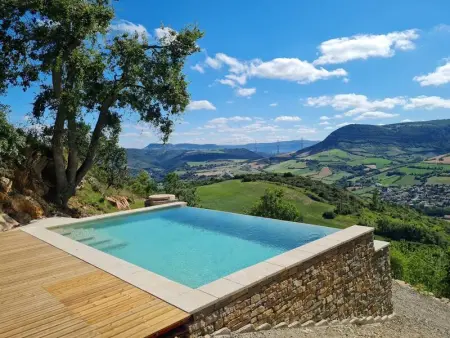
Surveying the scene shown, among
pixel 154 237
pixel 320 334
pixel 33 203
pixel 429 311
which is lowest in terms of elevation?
pixel 429 311

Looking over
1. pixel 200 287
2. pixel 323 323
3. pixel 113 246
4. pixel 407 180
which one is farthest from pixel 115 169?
pixel 407 180

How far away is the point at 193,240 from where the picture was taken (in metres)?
9.78

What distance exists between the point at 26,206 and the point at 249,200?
197 ft

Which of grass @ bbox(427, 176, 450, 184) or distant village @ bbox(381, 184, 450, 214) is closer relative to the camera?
distant village @ bbox(381, 184, 450, 214)

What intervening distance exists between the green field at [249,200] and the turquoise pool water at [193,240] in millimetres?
48379

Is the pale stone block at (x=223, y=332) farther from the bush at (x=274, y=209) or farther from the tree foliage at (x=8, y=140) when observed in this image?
the bush at (x=274, y=209)

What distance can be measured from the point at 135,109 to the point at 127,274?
10.1 metres

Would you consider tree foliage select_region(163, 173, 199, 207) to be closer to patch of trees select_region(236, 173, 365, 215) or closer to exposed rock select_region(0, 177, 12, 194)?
exposed rock select_region(0, 177, 12, 194)

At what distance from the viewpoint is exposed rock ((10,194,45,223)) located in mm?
11404

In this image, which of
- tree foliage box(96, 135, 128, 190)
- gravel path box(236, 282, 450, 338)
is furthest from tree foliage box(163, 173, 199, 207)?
gravel path box(236, 282, 450, 338)

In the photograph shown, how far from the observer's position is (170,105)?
14.8 metres

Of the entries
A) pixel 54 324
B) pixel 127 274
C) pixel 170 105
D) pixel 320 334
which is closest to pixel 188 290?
pixel 127 274

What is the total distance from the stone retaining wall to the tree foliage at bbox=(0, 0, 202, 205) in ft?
32.2

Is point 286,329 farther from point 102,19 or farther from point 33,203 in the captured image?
point 102,19
